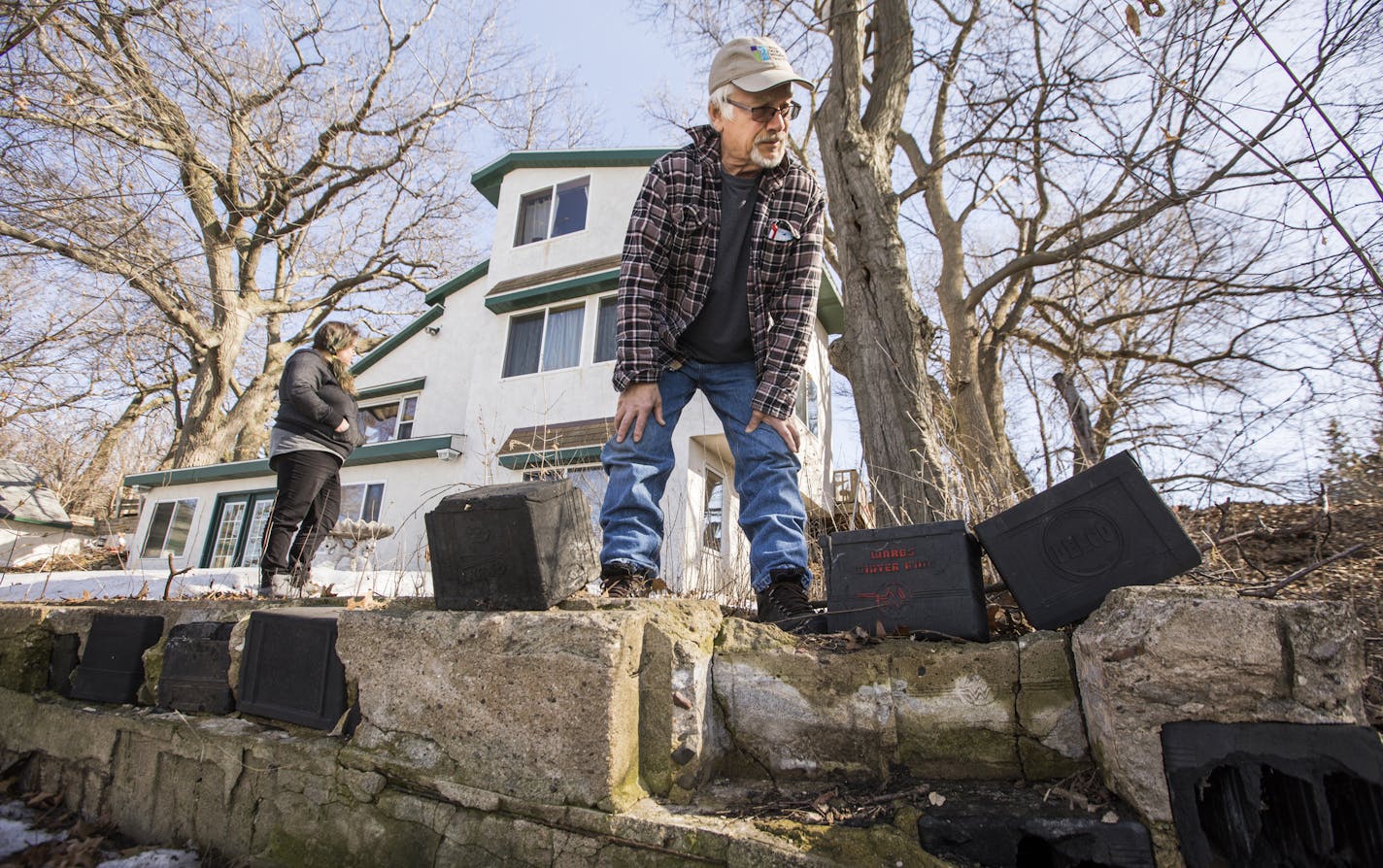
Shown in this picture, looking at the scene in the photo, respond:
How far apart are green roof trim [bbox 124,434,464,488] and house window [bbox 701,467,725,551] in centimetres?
463

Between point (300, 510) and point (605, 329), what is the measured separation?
7.92 m

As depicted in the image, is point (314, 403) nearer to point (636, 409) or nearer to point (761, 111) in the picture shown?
point (636, 409)

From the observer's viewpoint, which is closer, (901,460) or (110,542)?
(901,460)

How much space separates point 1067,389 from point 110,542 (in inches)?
517

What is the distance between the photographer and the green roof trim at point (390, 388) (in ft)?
45.5

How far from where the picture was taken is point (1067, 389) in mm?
4664

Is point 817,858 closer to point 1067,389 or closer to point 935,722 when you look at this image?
point 935,722

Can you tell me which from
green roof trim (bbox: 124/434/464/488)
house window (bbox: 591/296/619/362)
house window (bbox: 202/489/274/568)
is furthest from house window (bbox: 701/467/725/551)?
house window (bbox: 202/489/274/568)

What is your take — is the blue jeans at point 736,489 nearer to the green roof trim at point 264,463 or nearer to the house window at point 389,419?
the green roof trim at point 264,463

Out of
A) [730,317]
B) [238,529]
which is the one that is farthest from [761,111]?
[238,529]

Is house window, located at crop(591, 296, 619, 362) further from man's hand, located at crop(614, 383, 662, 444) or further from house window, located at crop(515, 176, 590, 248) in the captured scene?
man's hand, located at crop(614, 383, 662, 444)

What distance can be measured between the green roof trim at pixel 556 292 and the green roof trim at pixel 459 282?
1362 millimetres

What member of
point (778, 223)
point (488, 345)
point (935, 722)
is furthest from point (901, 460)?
point (488, 345)

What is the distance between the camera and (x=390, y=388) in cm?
1412
